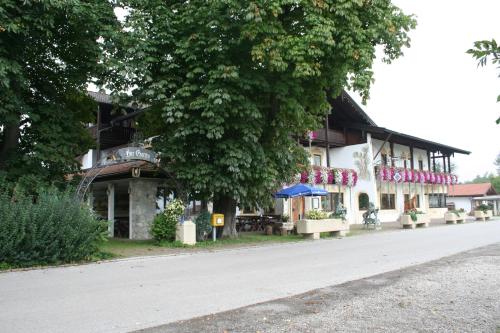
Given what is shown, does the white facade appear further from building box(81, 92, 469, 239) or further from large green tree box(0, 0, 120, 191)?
large green tree box(0, 0, 120, 191)

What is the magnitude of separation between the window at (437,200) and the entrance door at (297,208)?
18.0 m

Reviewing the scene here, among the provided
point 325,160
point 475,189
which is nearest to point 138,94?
point 325,160

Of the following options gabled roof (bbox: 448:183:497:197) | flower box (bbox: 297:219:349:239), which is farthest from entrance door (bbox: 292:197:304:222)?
gabled roof (bbox: 448:183:497:197)

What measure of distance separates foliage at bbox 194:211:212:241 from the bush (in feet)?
17.5

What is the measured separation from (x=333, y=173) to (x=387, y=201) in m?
8.17

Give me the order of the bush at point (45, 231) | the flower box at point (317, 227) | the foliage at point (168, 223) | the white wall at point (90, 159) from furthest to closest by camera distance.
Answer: the white wall at point (90, 159) < the flower box at point (317, 227) < the foliage at point (168, 223) < the bush at point (45, 231)

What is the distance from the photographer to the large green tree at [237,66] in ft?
46.8

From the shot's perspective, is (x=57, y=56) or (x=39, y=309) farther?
(x=57, y=56)

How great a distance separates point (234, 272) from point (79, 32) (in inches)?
369

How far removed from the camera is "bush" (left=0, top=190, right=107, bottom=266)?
10664 mm

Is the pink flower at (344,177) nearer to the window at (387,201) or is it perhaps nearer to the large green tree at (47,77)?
the window at (387,201)

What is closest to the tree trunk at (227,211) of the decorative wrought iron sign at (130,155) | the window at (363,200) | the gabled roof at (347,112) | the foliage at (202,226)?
the foliage at (202,226)

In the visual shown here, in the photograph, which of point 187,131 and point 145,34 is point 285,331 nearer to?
point 187,131

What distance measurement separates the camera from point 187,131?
15695mm
